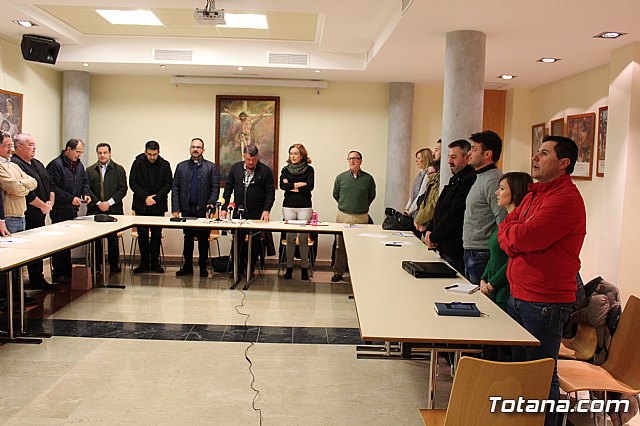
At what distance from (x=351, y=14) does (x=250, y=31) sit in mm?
1970

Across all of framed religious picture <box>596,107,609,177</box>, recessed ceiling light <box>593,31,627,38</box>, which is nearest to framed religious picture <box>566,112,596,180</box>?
framed religious picture <box>596,107,609,177</box>

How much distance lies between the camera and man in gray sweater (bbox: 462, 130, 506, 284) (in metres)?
4.38

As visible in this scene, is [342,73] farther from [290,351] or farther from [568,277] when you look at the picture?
[568,277]

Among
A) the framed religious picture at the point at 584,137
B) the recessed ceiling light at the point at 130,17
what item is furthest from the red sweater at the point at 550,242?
the recessed ceiling light at the point at 130,17

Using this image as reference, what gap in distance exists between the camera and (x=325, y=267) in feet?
31.2

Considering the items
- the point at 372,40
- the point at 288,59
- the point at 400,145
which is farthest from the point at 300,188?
the point at 400,145

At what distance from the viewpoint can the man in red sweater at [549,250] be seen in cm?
→ 322

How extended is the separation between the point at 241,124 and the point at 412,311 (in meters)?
6.89

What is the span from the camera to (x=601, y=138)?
23.7 ft

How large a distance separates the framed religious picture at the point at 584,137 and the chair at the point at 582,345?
13.2 feet

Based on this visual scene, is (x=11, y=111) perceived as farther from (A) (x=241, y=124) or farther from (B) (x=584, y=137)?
(B) (x=584, y=137)

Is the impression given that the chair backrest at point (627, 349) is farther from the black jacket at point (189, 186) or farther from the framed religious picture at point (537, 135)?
the framed religious picture at point (537, 135)

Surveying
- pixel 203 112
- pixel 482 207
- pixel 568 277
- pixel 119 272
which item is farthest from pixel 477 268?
pixel 203 112

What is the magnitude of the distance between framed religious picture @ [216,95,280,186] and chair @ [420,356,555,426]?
24.9 feet
